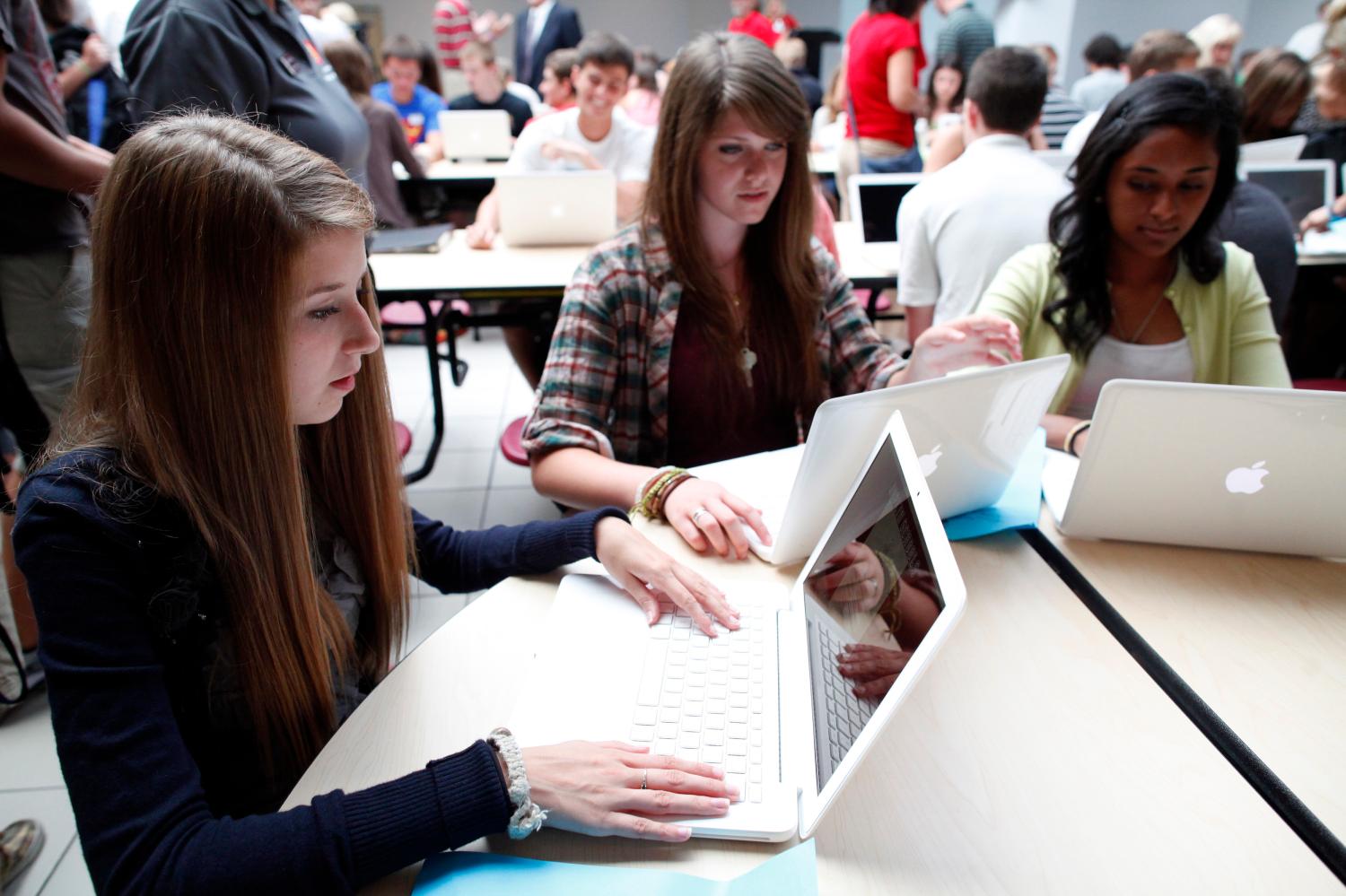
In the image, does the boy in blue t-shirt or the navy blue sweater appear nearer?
the navy blue sweater

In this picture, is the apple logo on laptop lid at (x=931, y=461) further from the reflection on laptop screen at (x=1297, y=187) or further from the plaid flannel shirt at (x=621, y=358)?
the reflection on laptop screen at (x=1297, y=187)

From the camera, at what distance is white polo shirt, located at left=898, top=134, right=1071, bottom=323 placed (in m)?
2.08

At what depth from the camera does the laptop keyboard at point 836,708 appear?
2.02 ft

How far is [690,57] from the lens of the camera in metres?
1.38

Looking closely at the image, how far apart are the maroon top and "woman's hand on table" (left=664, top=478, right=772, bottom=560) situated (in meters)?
0.44

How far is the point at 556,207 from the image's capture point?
2.56 meters

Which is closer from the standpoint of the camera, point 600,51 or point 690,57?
point 690,57

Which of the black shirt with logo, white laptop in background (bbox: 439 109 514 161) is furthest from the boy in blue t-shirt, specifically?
the black shirt with logo

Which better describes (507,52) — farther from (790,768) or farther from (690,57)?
(790,768)

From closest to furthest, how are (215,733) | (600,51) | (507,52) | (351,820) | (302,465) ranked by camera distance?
1. (351,820)
2. (215,733)
3. (302,465)
4. (600,51)
5. (507,52)

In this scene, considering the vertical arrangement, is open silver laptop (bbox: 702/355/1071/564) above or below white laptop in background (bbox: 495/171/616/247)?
below

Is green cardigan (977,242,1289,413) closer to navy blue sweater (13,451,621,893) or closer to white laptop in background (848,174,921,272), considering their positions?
white laptop in background (848,174,921,272)

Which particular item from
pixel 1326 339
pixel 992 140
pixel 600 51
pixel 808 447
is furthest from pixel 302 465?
pixel 1326 339

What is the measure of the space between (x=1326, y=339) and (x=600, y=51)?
10.2ft
